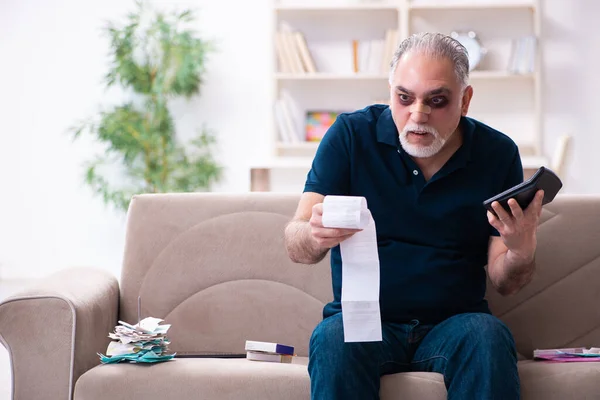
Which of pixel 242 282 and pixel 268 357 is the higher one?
pixel 242 282

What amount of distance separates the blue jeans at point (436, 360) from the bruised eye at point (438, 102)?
0.52 metres

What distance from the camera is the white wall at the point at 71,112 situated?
5.59 m

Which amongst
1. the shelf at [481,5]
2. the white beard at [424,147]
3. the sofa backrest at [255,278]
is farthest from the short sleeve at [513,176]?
the shelf at [481,5]

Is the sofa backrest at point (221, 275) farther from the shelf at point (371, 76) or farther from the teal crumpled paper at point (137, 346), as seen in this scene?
the shelf at point (371, 76)

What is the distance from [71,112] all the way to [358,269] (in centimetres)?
442

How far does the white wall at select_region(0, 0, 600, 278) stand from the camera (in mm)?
5590

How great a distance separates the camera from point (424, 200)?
1982mm

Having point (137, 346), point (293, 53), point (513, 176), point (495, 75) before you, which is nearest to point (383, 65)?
point (293, 53)

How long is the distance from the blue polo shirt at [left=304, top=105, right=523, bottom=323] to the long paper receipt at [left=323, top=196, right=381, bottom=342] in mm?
217

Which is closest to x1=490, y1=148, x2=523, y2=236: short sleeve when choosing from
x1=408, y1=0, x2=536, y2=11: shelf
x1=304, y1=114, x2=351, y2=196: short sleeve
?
x1=304, y1=114, x2=351, y2=196: short sleeve

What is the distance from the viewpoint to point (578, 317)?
2.24 m

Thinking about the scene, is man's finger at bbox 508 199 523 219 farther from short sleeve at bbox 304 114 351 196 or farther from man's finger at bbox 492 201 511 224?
short sleeve at bbox 304 114 351 196

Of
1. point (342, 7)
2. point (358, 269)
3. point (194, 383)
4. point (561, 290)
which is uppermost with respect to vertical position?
point (342, 7)

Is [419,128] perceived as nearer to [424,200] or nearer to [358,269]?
[424,200]
